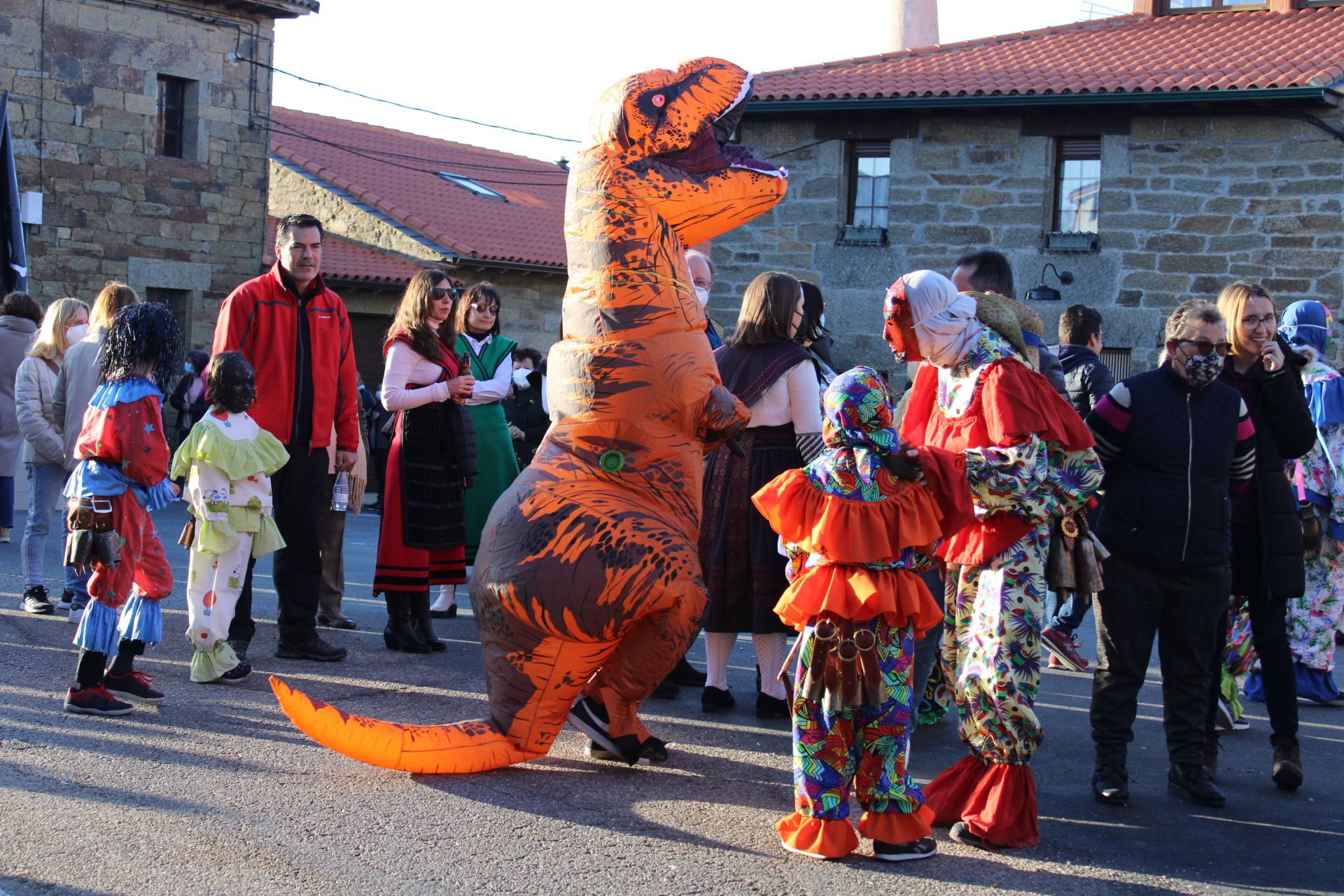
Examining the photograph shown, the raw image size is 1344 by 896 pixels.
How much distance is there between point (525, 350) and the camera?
529 inches

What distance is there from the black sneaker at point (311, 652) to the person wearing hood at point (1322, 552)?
15.6 ft

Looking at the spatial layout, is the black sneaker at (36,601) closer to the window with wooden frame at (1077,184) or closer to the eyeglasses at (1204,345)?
the eyeglasses at (1204,345)

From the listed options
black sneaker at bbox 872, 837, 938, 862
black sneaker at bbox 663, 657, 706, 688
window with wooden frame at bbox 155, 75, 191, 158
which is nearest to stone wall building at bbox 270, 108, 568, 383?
window with wooden frame at bbox 155, 75, 191, 158

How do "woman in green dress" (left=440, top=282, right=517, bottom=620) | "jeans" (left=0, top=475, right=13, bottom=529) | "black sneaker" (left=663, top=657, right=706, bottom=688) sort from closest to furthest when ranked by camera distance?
"black sneaker" (left=663, top=657, right=706, bottom=688) → "woman in green dress" (left=440, top=282, right=517, bottom=620) → "jeans" (left=0, top=475, right=13, bottom=529)

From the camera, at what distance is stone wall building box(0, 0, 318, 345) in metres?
18.8

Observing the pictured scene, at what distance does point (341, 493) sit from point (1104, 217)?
12.5 meters

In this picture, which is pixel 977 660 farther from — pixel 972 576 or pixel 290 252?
pixel 290 252

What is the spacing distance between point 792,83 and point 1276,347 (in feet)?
46.6

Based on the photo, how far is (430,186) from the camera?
29.4 metres

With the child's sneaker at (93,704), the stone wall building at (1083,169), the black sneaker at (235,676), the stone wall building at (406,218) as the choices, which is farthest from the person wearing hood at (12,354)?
the stone wall building at (406,218)

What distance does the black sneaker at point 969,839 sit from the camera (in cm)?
439

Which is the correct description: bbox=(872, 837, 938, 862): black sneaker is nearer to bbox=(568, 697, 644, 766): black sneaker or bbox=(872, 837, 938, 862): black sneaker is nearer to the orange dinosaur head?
bbox=(568, 697, 644, 766): black sneaker

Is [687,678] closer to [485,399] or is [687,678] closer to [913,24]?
[485,399]

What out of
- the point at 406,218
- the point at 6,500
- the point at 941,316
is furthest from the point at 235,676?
the point at 406,218
